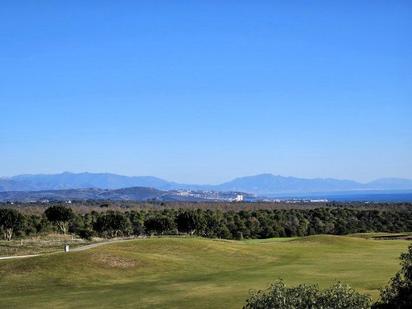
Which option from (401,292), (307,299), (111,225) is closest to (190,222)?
(111,225)

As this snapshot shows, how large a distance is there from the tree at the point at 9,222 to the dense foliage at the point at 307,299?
79.6 meters

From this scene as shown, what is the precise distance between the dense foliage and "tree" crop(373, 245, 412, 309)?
1.65m

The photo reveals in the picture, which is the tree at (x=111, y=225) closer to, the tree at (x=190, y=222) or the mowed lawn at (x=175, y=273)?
the tree at (x=190, y=222)

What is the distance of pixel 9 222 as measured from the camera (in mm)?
88938

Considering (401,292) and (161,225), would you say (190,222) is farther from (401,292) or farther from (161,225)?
(401,292)

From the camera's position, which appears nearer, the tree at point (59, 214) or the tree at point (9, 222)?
the tree at point (9, 222)

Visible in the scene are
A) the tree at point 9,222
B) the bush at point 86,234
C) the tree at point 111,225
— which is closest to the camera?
the bush at point 86,234

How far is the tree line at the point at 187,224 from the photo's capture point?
310ft

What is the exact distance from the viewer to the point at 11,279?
4391 cm

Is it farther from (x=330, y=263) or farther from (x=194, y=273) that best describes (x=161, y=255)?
(x=330, y=263)

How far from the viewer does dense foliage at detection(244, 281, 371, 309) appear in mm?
14156

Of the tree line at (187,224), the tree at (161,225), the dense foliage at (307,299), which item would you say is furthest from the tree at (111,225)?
the dense foliage at (307,299)

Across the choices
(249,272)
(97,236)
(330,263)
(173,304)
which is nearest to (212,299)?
(173,304)

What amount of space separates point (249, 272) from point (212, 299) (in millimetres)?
13788
